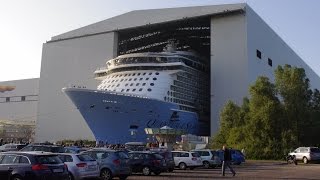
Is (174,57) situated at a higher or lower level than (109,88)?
higher

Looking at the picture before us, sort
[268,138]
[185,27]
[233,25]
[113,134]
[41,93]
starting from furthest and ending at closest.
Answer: [41,93]
[185,27]
[233,25]
[113,134]
[268,138]

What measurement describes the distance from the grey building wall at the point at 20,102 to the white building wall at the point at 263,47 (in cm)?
6725

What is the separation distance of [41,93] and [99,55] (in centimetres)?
1749

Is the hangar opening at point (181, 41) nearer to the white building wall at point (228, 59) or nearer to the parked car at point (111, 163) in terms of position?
the white building wall at point (228, 59)

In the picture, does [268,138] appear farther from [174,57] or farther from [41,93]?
[41,93]

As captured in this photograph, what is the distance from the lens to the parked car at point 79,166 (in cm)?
1833

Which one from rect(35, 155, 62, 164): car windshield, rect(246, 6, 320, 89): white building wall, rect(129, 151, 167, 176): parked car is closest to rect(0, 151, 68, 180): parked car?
rect(35, 155, 62, 164): car windshield

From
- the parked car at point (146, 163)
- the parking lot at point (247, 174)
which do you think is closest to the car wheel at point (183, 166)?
the parking lot at point (247, 174)

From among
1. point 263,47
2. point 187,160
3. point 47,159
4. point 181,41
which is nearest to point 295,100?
point 187,160

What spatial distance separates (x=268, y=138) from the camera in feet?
172

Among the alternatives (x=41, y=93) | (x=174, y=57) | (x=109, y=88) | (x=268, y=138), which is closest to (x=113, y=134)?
(x=109, y=88)

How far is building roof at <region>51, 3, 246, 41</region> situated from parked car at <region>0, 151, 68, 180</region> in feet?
222

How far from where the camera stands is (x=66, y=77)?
9794cm

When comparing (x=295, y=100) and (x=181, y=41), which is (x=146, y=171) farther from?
(x=181, y=41)
